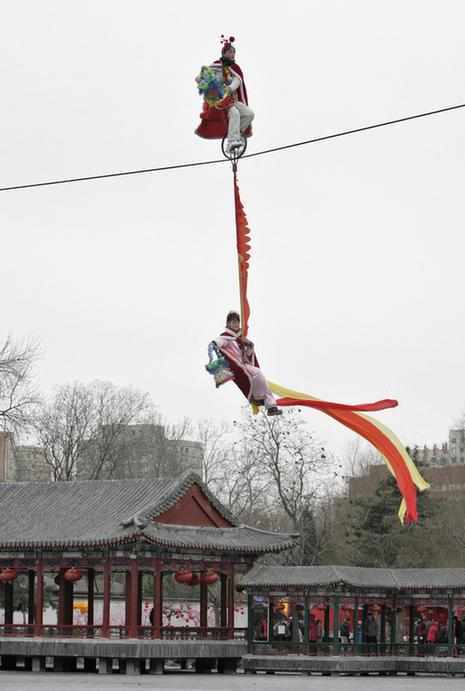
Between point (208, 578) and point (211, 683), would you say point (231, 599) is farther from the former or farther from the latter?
point (211, 683)

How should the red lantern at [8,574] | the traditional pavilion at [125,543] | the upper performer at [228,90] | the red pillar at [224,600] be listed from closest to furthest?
the upper performer at [228,90], the traditional pavilion at [125,543], the red lantern at [8,574], the red pillar at [224,600]

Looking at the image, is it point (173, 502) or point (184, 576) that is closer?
point (184, 576)

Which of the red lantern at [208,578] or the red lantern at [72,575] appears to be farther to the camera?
the red lantern at [208,578]

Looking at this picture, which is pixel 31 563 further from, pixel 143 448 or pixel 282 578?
pixel 143 448

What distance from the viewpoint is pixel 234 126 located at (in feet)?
37.5

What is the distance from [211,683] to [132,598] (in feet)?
16.7

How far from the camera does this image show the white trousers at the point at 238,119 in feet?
37.4

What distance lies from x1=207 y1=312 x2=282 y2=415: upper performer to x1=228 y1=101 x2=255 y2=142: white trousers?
4.65ft

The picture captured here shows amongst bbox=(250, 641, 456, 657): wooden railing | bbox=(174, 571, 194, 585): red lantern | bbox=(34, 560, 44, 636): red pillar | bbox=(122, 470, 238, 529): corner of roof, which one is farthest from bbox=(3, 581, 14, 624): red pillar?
bbox=(250, 641, 456, 657): wooden railing

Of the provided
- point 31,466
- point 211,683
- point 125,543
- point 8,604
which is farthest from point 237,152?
point 31,466

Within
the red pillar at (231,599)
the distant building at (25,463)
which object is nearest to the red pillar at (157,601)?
the red pillar at (231,599)

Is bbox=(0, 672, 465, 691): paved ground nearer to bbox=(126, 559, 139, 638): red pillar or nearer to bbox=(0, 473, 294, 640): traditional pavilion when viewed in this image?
bbox=(126, 559, 139, 638): red pillar

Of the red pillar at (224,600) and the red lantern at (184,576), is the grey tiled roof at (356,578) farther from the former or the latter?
the red lantern at (184,576)

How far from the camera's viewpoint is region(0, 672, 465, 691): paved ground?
31.1 m
